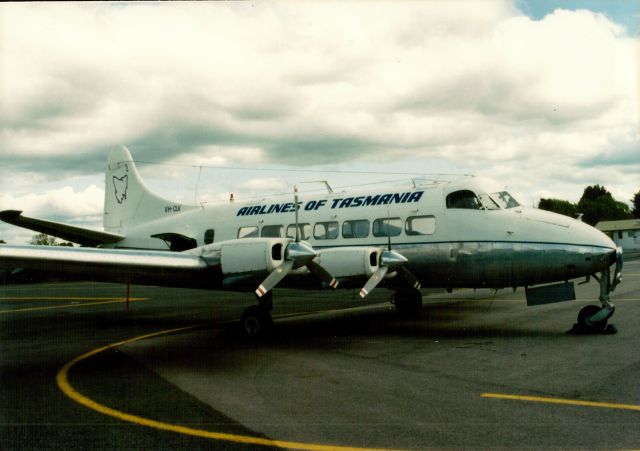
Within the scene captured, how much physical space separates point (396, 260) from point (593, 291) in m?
14.6

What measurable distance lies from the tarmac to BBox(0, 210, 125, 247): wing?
2.74 m

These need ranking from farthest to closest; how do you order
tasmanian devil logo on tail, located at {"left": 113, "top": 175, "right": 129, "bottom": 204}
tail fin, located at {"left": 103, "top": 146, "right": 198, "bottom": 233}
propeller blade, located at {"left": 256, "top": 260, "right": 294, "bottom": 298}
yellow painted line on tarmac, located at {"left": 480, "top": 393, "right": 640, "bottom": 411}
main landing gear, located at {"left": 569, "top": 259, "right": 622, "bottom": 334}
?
tasmanian devil logo on tail, located at {"left": 113, "top": 175, "right": 129, "bottom": 204}
tail fin, located at {"left": 103, "top": 146, "right": 198, "bottom": 233}
main landing gear, located at {"left": 569, "top": 259, "right": 622, "bottom": 334}
propeller blade, located at {"left": 256, "top": 260, "right": 294, "bottom": 298}
yellow painted line on tarmac, located at {"left": 480, "top": 393, "right": 640, "bottom": 411}

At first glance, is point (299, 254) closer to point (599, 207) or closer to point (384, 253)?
point (384, 253)

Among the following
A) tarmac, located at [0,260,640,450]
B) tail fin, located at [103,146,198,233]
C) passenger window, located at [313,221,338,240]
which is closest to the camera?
tarmac, located at [0,260,640,450]

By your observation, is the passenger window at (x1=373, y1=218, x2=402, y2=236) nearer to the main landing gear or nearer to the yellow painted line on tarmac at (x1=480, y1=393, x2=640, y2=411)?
the main landing gear

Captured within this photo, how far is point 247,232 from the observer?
16.3 meters

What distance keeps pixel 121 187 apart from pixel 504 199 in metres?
14.2

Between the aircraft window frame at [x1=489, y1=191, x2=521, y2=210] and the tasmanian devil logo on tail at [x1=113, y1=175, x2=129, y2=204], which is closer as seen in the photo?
the aircraft window frame at [x1=489, y1=191, x2=521, y2=210]

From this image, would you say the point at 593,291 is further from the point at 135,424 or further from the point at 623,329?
the point at 135,424

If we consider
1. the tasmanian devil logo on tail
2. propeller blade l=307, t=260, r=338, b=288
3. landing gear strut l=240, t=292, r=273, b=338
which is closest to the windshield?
propeller blade l=307, t=260, r=338, b=288

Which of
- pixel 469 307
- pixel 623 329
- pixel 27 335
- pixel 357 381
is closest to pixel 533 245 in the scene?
pixel 623 329

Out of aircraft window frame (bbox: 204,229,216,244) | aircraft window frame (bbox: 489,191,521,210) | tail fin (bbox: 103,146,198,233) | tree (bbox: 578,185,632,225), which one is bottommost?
aircraft window frame (bbox: 204,229,216,244)

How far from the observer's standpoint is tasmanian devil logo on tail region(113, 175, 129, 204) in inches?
826

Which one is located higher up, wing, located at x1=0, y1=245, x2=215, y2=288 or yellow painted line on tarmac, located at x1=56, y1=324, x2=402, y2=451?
wing, located at x1=0, y1=245, x2=215, y2=288
